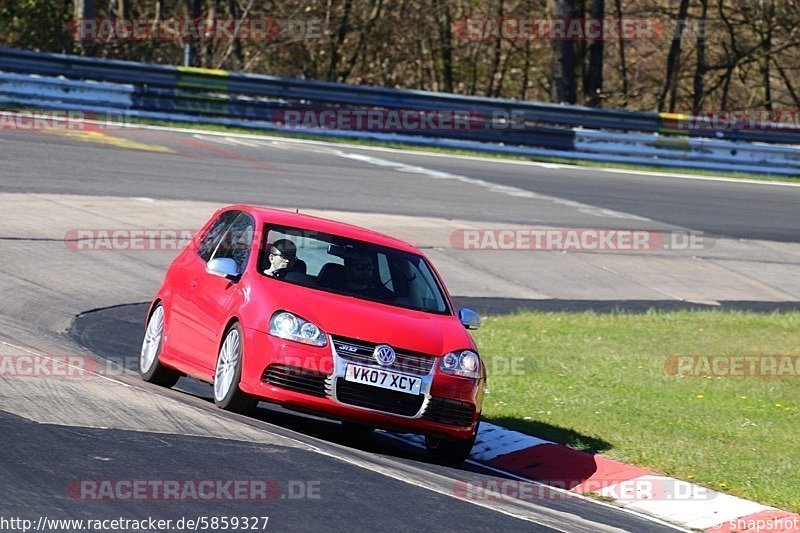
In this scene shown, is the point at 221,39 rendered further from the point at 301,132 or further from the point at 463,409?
the point at 463,409

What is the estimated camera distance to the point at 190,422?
838 centimetres

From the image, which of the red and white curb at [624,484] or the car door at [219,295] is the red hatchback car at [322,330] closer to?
the car door at [219,295]

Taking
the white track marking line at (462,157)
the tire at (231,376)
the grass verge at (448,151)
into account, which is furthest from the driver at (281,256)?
the grass verge at (448,151)

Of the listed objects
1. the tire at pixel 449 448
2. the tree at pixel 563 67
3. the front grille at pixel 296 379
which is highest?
the tree at pixel 563 67

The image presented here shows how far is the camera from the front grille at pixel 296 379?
8672mm

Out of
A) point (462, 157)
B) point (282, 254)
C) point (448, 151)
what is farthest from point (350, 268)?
point (448, 151)

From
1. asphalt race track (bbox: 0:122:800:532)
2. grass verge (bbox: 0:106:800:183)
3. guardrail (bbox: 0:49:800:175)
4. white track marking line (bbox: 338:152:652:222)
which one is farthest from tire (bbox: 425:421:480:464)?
guardrail (bbox: 0:49:800:175)

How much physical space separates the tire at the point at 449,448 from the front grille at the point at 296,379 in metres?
1.06

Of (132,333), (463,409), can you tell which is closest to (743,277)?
(132,333)

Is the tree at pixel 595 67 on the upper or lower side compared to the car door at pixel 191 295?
upper

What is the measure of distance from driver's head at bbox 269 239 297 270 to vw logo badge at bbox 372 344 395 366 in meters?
1.26

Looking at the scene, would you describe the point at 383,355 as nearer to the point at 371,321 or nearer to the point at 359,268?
the point at 371,321

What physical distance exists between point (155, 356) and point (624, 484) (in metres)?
3.73

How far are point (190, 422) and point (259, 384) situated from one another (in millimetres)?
568
